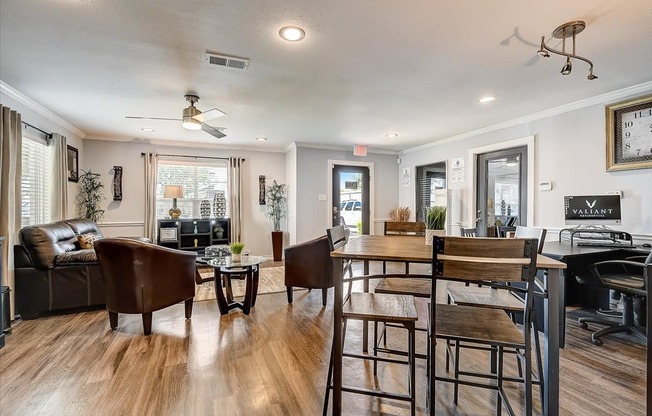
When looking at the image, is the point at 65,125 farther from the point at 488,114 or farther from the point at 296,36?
the point at 488,114

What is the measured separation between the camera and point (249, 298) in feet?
10.6

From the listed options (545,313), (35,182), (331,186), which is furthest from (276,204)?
(545,313)

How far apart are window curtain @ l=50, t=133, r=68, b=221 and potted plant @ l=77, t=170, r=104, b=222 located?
933 millimetres

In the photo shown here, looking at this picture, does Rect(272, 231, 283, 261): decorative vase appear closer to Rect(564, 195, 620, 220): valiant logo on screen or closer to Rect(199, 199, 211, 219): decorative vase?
Answer: Rect(199, 199, 211, 219): decorative vase

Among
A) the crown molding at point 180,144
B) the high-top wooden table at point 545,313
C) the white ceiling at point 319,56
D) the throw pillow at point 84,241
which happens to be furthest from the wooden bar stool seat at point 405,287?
the crown molding at point 180,144

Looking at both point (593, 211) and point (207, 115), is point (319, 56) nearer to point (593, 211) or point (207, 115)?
point (207, 115)

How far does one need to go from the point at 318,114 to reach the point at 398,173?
3293 mm

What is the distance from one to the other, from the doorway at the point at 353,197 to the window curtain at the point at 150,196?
11.5ft

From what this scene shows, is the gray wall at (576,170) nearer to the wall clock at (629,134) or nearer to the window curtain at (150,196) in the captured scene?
the wall clock at (629,134)

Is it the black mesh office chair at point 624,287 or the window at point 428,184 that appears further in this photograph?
the window at point 428,184

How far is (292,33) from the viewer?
7.06 feet

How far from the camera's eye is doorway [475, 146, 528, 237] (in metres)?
4.34

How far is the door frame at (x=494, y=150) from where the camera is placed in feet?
13.5

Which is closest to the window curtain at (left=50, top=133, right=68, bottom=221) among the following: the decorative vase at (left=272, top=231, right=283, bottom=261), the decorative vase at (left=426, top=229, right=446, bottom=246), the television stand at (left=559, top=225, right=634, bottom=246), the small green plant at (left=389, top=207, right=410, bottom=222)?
the decorative vase at (left=272, top=231, right=283, bottom=261)
